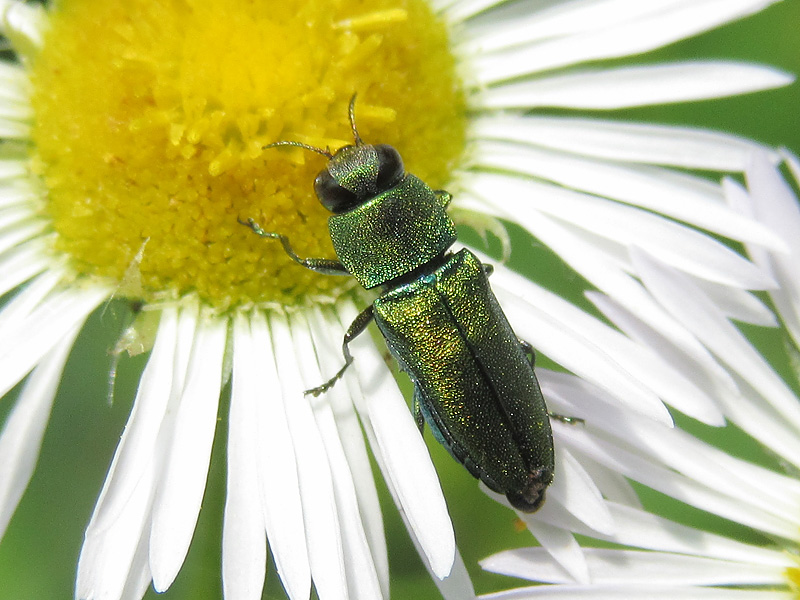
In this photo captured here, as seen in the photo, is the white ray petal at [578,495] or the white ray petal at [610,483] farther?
the white ray petal at [610,483]

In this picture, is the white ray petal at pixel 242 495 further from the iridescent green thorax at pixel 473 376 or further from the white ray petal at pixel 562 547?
the white ray petal at pixel 562 547

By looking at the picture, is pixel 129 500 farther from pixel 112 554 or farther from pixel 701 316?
pixel 701 316

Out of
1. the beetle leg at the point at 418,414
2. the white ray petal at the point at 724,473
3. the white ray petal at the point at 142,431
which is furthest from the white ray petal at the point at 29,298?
the white ray petal at the point at 724,473

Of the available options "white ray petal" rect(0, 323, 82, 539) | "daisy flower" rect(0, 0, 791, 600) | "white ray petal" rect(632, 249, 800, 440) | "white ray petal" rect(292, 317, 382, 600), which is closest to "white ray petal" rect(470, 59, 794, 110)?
"daisy flower" rect(0, 0, 791, 600)

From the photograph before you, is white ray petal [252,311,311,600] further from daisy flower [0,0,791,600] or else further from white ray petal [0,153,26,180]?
white ray petal [0,153,26,180]

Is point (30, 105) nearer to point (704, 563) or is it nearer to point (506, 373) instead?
point (506, 373)

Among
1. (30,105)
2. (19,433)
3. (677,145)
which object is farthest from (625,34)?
(19,433)
